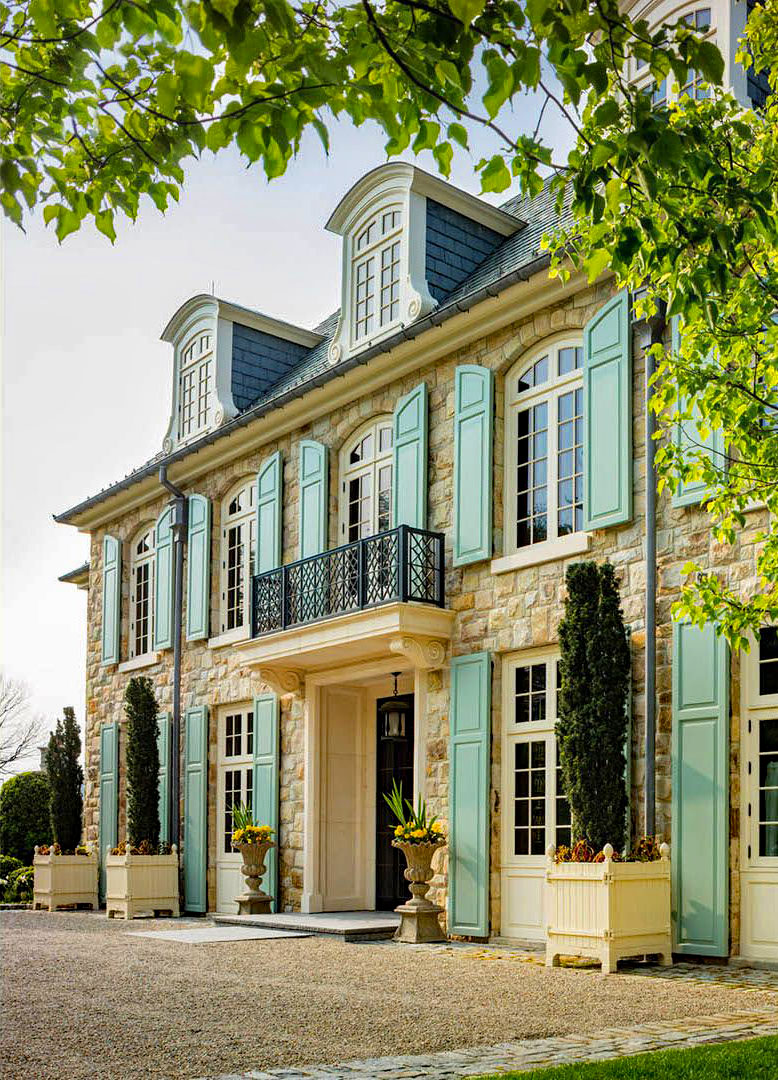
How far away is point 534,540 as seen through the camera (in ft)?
41.3

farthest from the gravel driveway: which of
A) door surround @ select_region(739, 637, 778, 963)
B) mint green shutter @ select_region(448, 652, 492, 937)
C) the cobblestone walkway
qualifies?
door surround @ select_region(739, 637, 778, 963)

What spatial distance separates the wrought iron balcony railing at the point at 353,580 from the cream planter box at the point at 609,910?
364 cm

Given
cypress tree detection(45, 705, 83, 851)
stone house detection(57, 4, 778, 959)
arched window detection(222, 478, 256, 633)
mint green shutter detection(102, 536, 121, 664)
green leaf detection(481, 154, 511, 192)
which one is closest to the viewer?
green leaf detection(481, 154, 511, 192)

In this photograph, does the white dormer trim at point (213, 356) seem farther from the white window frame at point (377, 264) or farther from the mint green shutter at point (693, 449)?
the mint green shutter at point (693, 449)

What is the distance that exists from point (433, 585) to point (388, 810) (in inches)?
143

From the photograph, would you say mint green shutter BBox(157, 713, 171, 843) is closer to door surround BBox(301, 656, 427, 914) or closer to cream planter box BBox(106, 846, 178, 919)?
cream planter box BBox(106, 846, 178, 919)

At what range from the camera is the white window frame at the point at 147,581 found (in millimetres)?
19469

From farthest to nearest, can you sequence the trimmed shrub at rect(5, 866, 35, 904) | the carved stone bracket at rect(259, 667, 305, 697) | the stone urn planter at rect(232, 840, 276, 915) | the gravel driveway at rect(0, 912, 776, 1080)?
1. the trimmed shrub at rect(5, 866, 35, 904)
2. the carved stone bracket at rect(259, 667, 305, 697)
3. the stone urn planter at rect(232, 840, 276, 915)
4. the gravel driveway at rect(0, 912, 776, 1080)

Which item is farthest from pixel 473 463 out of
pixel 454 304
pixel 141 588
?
pixel 141 588

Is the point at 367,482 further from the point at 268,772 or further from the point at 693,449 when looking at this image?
the point at 693,449

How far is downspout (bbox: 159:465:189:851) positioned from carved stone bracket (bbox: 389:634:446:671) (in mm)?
5604

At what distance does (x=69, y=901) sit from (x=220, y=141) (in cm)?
1619

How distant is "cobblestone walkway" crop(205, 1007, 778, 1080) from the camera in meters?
5.65

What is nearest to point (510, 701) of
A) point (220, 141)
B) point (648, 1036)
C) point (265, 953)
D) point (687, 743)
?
point (687, 743)
